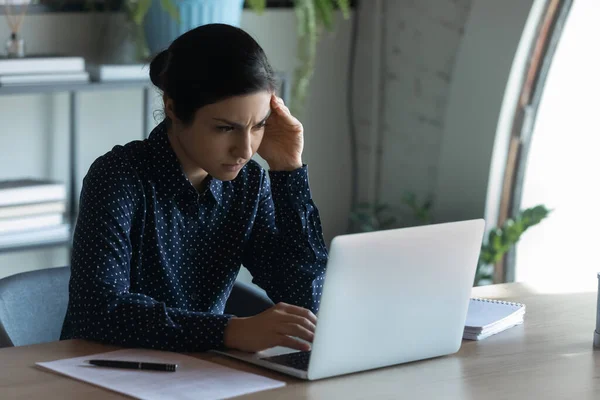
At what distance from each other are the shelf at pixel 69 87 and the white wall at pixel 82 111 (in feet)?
0.94

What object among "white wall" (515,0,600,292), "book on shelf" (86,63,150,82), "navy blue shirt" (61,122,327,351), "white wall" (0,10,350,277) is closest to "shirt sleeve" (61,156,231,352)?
"navy blue shirt" (61,122,327,351)

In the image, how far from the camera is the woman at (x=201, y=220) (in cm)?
173

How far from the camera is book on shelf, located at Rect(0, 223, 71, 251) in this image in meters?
3.14

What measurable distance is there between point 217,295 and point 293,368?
522 millimetres

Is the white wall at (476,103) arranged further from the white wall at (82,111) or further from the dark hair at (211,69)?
the dark hair at (211,69)

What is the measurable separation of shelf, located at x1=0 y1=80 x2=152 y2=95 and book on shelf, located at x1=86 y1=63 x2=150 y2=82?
0.02 m

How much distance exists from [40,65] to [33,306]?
1220 millimetres

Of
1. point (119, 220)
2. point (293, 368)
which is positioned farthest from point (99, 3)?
point (293, 368)

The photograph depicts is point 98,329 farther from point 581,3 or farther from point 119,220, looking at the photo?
point 581,3

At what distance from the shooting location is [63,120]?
3.57 metres

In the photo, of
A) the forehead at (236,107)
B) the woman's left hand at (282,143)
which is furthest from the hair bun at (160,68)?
the woman's left hand at (282,143)

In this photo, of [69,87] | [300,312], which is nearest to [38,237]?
[69,87]

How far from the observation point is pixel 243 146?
1865 millimetres

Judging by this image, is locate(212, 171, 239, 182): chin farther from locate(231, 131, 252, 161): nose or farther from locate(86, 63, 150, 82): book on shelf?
locate(86, 63, 150, 82): book on shelf
